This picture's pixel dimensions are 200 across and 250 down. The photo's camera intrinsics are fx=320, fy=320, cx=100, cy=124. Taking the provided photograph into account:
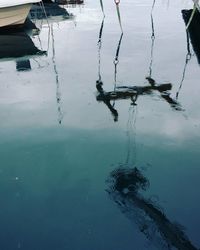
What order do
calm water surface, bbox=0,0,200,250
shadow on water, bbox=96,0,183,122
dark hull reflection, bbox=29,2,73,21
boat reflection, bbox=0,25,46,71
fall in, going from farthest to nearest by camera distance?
dark hull reflection, bbox=29,2,73,21
boat reflection, bbox=0,25,46,71
shadow on water, bbox=96,0,183,122
calm water surface, bbox=0,0,200,250

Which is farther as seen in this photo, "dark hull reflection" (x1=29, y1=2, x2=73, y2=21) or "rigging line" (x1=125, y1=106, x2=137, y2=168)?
"dark hull reflection" (x1=29, y1=2, x2=73, y2=21)

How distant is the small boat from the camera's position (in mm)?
24891

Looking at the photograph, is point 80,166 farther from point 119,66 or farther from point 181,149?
point 119,66

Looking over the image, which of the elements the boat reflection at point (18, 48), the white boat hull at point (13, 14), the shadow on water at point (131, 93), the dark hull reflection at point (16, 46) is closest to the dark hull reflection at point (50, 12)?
the white boat hull at point (13, 14)

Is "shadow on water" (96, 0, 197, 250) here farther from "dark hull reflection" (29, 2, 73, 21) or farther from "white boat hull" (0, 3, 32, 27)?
"dark hull reflection" (29, 2, 73, 21)

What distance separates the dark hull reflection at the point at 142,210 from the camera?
6.89 metres

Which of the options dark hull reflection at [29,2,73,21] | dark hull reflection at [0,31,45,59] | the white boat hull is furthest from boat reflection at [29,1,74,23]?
dark hull reflection at [0,31,45,59]

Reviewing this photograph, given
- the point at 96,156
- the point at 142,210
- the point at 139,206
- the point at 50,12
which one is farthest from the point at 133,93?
the point at 50,12

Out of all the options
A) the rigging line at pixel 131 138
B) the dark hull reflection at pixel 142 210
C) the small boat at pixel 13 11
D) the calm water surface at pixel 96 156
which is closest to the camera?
the dark hull reflection at pixel 142 210

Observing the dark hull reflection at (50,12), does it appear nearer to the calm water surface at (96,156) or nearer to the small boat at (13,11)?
the small boat at (13,11)

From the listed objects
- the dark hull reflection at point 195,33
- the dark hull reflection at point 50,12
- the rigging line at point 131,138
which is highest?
the rigging line at point 131,138

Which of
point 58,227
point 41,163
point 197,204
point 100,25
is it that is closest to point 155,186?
point 197,204

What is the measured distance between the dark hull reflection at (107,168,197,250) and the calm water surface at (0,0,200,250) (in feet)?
0.08

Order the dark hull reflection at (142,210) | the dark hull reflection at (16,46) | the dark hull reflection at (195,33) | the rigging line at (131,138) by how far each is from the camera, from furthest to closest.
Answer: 1. the dark hull reflection at (195,33)
2. the dark hull reflection at (16,46)
3. the rigging line at (131,138)
4. the dark hull reflection at (142,210)
